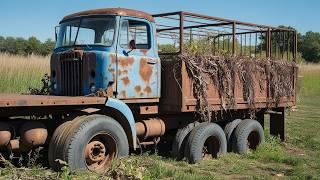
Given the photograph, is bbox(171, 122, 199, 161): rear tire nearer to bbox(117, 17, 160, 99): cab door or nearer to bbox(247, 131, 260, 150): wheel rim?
bbox(117, 17, 160, 99): cab door

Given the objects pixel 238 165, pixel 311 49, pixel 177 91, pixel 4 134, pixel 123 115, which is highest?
pixel 311 49

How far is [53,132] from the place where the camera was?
736 cm

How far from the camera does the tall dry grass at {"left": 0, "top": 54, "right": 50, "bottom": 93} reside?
51.4 ft

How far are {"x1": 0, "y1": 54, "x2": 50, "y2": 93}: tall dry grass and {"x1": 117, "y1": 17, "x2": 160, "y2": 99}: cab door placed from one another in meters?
7.41

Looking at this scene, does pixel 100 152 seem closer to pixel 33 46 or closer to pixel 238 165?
pixel 238 165

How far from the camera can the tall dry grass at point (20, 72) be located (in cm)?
1567

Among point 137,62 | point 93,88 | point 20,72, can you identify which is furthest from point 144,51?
point 20,72

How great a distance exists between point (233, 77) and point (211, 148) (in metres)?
1.55

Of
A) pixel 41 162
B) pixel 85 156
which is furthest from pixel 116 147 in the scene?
pixel 41 162

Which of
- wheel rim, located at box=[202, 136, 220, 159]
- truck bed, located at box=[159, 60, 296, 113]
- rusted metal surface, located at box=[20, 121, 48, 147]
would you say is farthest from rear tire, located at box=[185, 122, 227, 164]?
rusted metal surface, located at box=[20, 121, 48, 147]

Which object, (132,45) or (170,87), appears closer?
(132,45)

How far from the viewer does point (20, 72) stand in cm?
1661

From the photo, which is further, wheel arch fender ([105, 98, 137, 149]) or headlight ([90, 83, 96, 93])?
headlight ([90, 83, 96, 93])

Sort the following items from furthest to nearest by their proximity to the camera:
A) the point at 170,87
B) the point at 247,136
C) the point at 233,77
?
the point at 247,136 < the point at 233,77 < the point at 170,87
